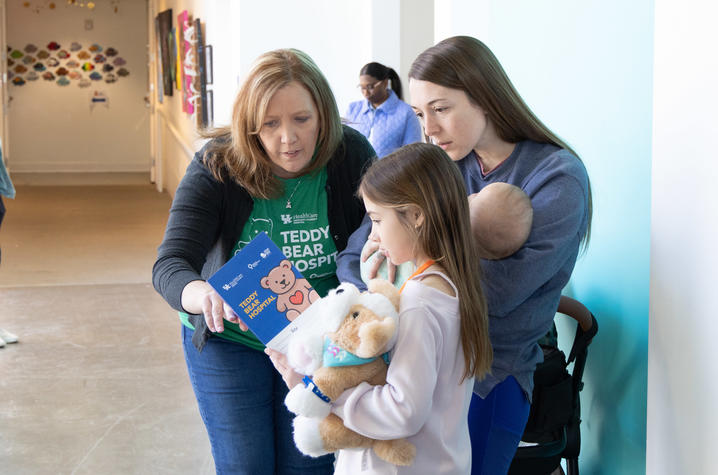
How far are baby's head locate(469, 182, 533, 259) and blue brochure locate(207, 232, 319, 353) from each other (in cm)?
35

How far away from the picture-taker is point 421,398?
4.55 feet

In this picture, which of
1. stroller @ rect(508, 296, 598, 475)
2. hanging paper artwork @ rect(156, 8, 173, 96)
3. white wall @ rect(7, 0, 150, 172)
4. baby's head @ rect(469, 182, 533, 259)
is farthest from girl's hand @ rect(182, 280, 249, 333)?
white wall @ rect(7, 0, 150, 172)

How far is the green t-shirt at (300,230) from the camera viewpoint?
6.39ft

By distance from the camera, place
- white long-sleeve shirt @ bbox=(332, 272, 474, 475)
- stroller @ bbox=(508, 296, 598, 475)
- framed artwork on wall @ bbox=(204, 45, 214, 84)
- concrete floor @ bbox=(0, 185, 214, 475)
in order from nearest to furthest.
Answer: white long-sleeve shirt @ bbox=(332, 272, 474, 475) < stroller @ bbox=(508, 296, 598, 475) < concrete floor @ bbox=(0, 185, 214, 475) < framed artwork on wall @ bbox=(204, 45, 214, 84)

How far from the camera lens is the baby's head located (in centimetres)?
159

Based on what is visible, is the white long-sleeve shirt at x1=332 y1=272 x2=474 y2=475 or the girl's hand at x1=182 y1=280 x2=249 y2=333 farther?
the girl's hand at x1=182 y1=280 x2=249 y2=333

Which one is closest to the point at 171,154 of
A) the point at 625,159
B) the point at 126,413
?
the point at 126,413

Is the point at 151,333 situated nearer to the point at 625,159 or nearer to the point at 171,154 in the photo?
the point at 625,159

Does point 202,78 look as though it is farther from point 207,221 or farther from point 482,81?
point 482,81

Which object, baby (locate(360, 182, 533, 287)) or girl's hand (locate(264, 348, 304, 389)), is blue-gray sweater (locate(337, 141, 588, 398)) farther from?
girl's hand (locate(264, 348, 304, 389))

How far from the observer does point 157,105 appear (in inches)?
550

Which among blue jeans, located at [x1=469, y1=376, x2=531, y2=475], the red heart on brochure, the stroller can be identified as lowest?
the stroller

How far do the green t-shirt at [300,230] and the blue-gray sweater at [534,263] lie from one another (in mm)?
222

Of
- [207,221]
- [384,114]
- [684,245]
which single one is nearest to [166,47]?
[384,114]
